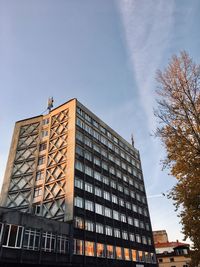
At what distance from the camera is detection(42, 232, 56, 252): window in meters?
28.7

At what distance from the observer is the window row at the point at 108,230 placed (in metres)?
35.6

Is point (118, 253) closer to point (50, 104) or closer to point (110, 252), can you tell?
point (110, 252)

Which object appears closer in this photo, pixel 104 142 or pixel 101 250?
pixel 101 250

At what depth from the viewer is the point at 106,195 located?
4572cm

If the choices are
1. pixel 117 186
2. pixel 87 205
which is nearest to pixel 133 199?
pixel 117 186

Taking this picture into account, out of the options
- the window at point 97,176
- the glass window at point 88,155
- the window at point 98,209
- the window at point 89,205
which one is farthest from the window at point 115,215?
the glass window at point 88,155

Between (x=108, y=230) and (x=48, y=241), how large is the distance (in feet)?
49.2

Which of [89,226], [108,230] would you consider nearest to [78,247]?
[89,226]

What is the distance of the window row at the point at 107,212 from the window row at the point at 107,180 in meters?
5.45

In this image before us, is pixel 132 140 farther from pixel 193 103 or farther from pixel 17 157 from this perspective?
pixel 193 103

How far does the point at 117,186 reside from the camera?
5119 centimetres

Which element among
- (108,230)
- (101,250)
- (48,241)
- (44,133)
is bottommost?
(101,250)

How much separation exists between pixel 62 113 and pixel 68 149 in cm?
1009

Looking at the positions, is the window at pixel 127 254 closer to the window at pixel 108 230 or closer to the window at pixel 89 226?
the window at pixel 108 230
